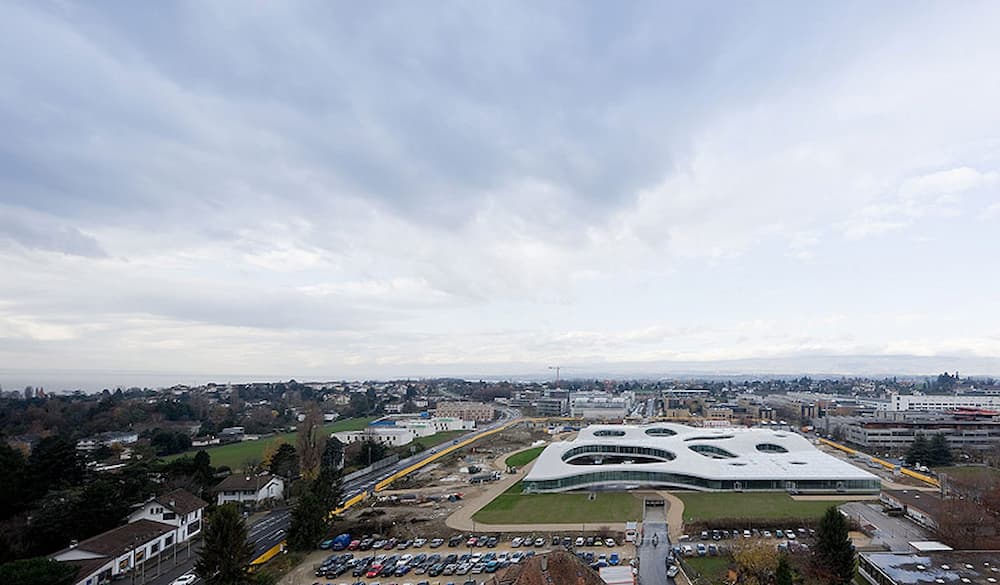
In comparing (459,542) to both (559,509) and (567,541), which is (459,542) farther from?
(559,509)

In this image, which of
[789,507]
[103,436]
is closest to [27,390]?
[103,436]

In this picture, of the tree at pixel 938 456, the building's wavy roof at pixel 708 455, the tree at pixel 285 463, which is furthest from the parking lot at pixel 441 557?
the tree at pixel 938 456

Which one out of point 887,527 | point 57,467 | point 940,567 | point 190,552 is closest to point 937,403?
point 887,527

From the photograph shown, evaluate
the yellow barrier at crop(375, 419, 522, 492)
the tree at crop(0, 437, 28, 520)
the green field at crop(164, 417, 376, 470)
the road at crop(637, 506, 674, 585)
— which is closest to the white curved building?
the road at crop(637, 506, 674, 585)

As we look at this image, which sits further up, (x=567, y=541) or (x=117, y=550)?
(x=117, y=550)

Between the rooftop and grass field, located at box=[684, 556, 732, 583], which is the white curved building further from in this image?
the rooftop

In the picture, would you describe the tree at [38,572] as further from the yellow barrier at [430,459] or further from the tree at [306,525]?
the yellow barrier at [430,459]

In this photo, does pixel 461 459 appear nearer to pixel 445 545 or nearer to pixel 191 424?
pixel 445 545
